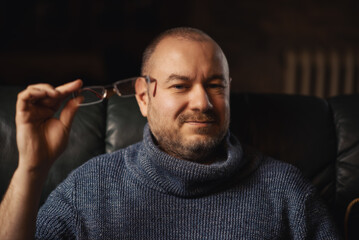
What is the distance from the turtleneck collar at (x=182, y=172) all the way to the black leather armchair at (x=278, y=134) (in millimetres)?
291

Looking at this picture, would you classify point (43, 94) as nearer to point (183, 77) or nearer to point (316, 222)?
point (183, 77)

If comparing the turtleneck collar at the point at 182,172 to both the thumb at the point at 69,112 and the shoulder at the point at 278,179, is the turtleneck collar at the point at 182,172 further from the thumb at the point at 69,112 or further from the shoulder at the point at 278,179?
the thumb at the point at 69,112

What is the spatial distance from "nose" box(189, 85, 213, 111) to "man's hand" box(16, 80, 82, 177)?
0.37 m

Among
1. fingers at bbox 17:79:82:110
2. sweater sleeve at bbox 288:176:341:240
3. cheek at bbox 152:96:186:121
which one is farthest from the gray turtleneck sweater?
fingers at bbox 17:79:82:110

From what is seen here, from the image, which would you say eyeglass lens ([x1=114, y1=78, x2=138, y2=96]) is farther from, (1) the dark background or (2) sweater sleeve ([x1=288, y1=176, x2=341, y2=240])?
(1) the dark background

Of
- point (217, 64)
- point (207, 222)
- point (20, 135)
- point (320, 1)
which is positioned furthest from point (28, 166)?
point (320, 1)

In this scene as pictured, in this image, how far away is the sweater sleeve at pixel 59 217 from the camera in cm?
108

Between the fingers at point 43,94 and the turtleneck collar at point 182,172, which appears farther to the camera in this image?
the turtleneck collar at point 182,172

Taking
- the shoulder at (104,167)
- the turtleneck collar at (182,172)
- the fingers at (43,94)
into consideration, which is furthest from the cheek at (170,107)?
the fingers at (43,94)

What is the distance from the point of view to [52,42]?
3.80 m

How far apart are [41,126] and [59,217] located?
0.32 meters

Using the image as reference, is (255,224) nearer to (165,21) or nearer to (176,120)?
(176,120)

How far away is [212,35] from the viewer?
371 cm

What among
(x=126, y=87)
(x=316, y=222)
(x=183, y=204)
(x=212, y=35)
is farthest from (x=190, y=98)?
(x=212, y=35)
